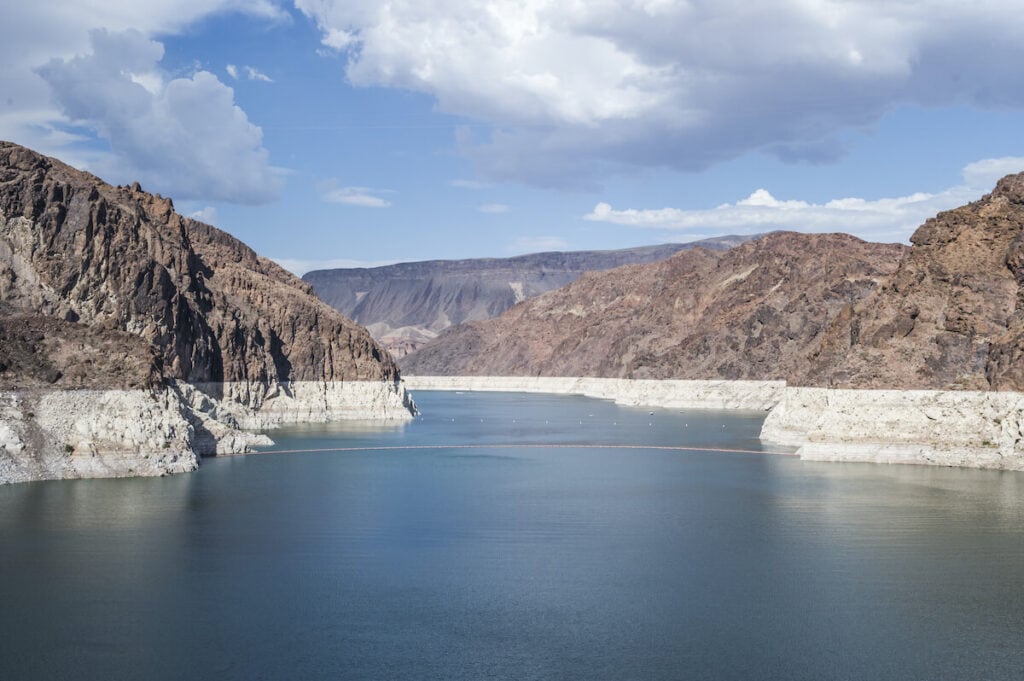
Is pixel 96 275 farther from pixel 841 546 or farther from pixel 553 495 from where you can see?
pixel 841 546

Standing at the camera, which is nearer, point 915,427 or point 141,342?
point 141,342

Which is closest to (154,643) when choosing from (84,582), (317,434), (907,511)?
(84,582)

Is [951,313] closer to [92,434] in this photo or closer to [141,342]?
[141,342]

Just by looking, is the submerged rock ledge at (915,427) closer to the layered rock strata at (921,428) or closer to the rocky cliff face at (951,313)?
the layered rock strata at (921,428)

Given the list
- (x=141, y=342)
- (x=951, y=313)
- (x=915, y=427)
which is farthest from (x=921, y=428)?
(x=141, y=342)

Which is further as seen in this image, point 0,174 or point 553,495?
point 0,174

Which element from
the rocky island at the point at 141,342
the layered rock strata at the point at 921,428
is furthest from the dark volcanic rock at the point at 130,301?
the layered rock strata at the point at 921,428
